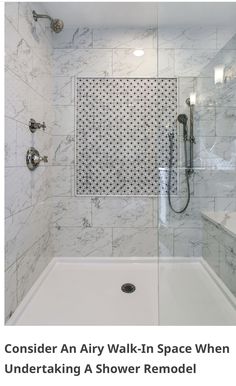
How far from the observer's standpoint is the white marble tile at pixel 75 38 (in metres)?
2.08

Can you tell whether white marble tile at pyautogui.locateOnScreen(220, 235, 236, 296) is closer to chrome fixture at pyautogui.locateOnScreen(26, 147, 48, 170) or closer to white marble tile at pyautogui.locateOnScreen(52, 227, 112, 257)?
white marble tile at pyautogui.locateOnScreen(52, 227, 112, 257)

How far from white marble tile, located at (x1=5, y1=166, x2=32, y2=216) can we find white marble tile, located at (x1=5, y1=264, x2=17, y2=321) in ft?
1.17

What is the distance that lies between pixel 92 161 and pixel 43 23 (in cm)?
118

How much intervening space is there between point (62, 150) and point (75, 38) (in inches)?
39.8

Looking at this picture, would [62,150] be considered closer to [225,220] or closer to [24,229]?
[24,229]

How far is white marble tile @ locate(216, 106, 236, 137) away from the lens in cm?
157

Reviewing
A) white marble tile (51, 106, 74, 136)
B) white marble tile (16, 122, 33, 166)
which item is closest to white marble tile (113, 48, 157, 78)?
white marble tile (51, 106, 74, 136)

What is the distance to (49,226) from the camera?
2115mm

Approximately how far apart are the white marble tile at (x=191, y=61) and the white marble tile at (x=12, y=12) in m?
1.18

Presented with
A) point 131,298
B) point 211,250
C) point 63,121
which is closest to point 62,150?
point 63,121

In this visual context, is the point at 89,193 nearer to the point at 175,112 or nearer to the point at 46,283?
the point at 46,283

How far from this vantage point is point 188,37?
6.17 feet

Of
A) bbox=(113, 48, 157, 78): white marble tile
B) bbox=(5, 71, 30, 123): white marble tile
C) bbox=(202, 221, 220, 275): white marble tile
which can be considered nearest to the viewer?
bbox=(5, 71, 30, 123): white marble tile
